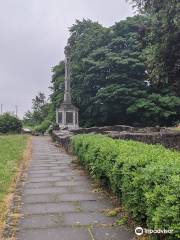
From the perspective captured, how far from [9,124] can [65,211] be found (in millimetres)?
34007

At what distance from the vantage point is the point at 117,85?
3672 cm

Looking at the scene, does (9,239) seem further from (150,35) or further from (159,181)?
(150,35)

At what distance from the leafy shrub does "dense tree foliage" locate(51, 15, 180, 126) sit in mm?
4395

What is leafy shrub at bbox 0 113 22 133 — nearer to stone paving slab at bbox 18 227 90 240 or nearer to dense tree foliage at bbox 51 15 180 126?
dense tree foliage at bbox 51 15 180 126

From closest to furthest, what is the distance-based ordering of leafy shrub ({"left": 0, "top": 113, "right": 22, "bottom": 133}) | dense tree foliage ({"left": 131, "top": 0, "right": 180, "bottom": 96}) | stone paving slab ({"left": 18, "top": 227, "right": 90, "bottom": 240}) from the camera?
stone paving slab ({"left": 18, "top": 227, "right": 90, "bottom": 240}) → dense tree foliage ({"left": 131, "top": 0, "right": 180, "bottom": 96}) → leafy shrub ({"left": 0, "top": 113, "right": 22, "bottom": 133})

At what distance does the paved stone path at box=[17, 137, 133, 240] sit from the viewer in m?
5.08

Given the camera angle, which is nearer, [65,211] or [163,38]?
[65,211]

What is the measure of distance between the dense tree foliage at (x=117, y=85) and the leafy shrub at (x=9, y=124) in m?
4.39

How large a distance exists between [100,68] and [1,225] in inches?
1282

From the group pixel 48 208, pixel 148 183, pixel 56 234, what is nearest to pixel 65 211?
pixel 48 208

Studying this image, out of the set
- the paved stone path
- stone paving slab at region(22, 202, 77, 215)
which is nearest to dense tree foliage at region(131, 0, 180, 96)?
the paved stone path

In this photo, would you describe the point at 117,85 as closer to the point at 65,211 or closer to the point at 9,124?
the point at 9,124

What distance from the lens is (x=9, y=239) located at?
4973 mm

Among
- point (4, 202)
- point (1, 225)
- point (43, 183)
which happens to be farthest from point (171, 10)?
point (1, 225)
